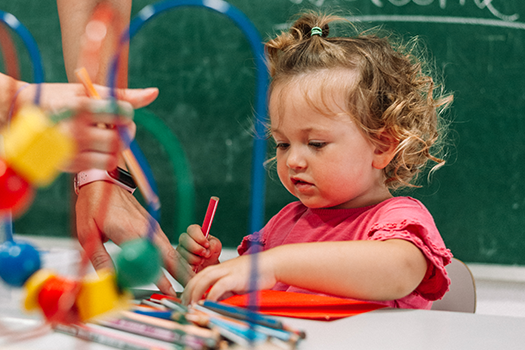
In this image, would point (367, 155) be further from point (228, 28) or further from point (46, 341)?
point (228, 28)

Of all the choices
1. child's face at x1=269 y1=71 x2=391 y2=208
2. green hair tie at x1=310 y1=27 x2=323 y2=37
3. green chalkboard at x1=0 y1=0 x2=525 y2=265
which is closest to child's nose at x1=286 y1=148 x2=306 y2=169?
child's face at x1=269 y1=71 x2=391 y2=208

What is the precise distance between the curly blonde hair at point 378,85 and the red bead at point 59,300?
19.2 inches

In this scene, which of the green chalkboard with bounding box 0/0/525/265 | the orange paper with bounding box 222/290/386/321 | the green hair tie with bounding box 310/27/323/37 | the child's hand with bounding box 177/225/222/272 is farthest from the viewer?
the green chalkboard with bounding box 0/0/525/265

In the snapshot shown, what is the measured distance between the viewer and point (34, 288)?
0.92 ft

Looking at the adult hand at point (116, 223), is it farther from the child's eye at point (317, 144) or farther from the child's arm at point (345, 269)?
the child's eye at point (317, 144)

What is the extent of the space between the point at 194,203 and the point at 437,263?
30.3 inches

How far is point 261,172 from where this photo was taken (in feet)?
0.83

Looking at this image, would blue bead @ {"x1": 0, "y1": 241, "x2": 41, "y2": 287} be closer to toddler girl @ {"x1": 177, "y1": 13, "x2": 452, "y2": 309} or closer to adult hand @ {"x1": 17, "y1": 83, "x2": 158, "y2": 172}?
adult hand @ {"x1": 17, "y1": 83, "x2": 158, "y2": 172}

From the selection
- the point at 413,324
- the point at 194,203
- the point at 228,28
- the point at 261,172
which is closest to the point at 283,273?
the point at 413,324

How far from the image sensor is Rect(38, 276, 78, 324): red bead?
266mm

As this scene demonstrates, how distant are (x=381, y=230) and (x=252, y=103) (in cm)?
71

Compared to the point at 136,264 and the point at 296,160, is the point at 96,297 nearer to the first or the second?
the point at 136,264

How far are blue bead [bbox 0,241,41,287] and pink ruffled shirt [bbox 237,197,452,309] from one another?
16 cm

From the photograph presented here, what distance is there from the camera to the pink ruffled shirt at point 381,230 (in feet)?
1.75
